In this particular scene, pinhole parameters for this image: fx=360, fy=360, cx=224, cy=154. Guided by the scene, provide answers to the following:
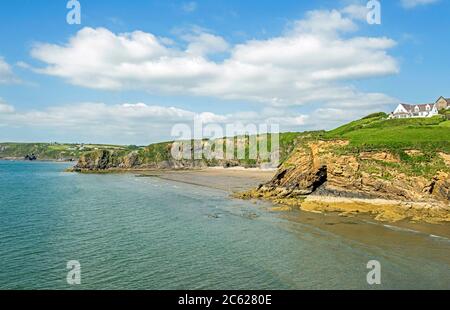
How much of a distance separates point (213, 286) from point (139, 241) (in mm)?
11802

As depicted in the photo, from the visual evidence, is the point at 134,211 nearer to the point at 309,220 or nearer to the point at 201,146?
the point at 309,220

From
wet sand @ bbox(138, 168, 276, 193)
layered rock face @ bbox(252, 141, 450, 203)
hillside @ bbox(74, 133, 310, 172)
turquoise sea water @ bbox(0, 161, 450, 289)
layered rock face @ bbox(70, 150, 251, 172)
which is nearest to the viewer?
turquoise sea water @ bbox(0, 161, 450, 289)

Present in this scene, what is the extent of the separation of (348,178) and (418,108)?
201 feet

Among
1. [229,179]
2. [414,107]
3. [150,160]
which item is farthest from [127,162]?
[414,107]

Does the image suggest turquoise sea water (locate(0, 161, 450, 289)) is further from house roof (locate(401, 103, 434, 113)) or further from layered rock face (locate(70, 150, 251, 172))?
layered rock face (locate(70, 150, 251, 172))

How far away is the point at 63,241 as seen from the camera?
30.6 metres

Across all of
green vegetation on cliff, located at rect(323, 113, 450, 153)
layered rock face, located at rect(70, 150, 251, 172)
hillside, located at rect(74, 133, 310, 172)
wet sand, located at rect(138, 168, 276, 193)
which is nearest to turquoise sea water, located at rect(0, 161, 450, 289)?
A: green vegetation on cliff, located at rect(323, 113, 450, 153)

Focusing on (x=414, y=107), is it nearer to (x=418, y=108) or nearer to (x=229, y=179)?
(x=418, y=108)

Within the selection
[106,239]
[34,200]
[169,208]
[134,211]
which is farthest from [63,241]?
[34,200]

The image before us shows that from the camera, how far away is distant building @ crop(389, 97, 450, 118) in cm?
Answer: 9388

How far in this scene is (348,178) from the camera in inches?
1885

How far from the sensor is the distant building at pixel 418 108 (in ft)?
308

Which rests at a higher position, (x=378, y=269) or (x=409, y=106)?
(x=409, y=106)

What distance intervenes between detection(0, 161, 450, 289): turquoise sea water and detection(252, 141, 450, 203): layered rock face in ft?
28.5
